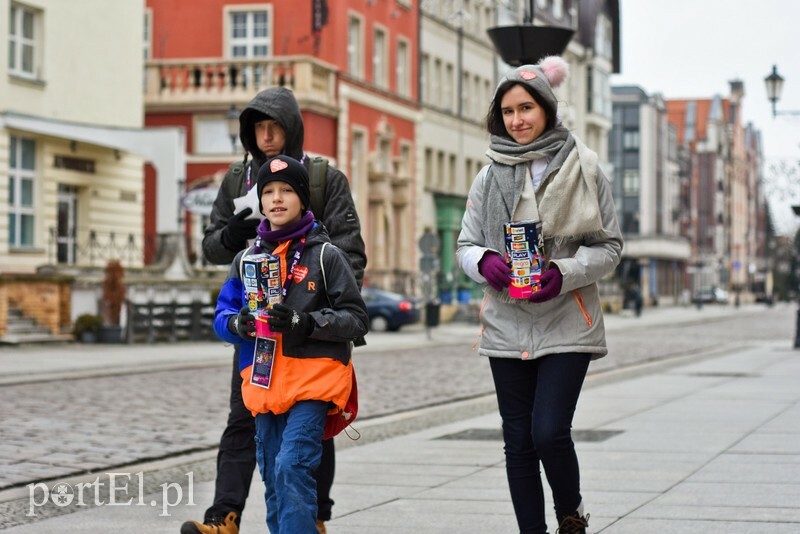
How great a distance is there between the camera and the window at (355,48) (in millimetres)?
50438

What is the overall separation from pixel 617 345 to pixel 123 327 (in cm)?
1085

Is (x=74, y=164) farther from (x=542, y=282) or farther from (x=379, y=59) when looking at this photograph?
(x=542, y=282)

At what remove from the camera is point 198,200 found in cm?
3659

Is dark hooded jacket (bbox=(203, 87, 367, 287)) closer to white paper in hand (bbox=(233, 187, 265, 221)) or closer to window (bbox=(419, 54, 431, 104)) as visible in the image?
white paper in hand (bbox=(233, 187, 265, 221))

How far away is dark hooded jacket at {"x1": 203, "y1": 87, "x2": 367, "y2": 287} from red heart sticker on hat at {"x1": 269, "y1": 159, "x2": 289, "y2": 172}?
0.66 metres

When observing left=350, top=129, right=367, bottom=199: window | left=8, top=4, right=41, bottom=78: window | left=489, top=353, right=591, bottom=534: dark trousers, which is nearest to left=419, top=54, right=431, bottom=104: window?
left=350, top=129, right=367, bottom=199: window

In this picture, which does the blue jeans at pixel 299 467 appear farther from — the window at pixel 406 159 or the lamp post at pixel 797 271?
the window at pixel 406 159

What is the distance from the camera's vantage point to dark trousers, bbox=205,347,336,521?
259 inches

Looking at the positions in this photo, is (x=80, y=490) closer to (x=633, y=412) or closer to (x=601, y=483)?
(x=601, y=483)

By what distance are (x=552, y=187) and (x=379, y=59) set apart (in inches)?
1881

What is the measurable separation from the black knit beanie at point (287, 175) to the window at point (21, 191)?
90.7 ft

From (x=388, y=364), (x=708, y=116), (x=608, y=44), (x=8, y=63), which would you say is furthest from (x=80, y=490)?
(x=708, y=116)

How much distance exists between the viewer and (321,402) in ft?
19.1

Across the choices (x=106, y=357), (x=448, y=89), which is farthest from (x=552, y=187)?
(x=448, y=89)
